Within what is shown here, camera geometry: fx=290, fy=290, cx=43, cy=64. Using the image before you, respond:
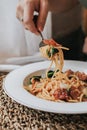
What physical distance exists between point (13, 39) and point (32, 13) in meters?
0.46

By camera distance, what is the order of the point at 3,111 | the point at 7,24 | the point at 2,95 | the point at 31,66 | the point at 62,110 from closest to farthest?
the point at 62,110 → the point at 3,111 → the point at 2,95 → the point at 31,66 → the point at 7,24

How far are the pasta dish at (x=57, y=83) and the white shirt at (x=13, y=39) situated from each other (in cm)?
37

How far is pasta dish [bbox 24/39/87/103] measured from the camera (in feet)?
3.24

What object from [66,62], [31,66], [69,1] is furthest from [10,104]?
[69,1]

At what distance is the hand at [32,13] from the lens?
3.60 feet

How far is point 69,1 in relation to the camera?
1.51 meters

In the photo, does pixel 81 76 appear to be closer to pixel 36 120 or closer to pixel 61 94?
pixel 61 94

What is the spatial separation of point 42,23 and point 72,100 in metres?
0.34

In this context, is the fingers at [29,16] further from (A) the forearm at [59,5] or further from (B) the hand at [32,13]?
(A) the forearm at [59,5]

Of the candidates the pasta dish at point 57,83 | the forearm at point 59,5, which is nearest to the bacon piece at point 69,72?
the pasta dish at point 57,83

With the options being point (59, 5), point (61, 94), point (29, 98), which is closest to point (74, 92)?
point (61, 94)

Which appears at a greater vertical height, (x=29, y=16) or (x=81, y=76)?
(x=29, y=16)

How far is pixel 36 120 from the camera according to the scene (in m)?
0.88

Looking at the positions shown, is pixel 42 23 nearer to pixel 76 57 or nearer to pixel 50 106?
pixel 50 106
